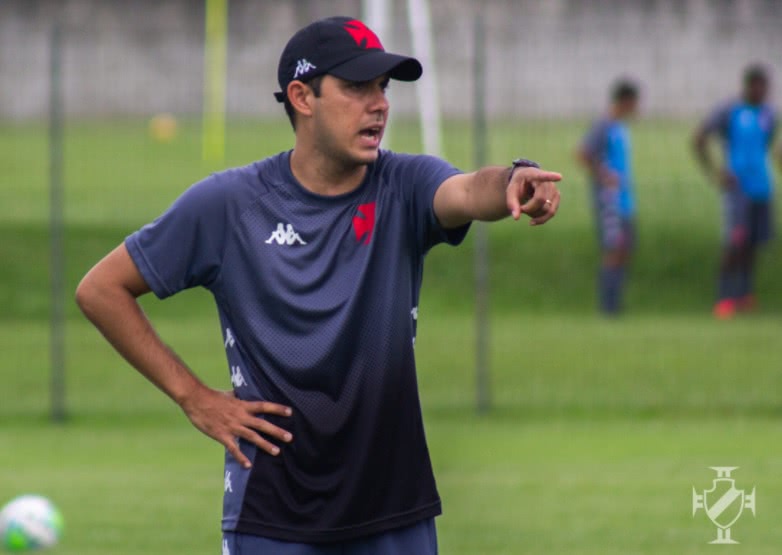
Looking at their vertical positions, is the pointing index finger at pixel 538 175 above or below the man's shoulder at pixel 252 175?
below

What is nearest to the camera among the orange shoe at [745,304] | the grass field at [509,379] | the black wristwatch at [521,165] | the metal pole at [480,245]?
the black wristwatch at [521,165]

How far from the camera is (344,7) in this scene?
1188 inches

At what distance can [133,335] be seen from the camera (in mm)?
4820

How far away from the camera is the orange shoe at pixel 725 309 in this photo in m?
15.7

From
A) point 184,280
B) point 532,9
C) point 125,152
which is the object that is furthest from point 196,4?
point 184,280

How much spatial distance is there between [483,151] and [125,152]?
14.8 feet

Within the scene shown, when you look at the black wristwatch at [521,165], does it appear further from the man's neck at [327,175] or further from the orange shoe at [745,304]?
the orange shoe at [745,304]

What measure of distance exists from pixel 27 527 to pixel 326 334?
168 inches

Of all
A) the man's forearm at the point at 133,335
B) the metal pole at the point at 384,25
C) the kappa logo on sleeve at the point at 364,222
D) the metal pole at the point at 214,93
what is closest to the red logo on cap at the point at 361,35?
the kappa logo on sleeve at the point at 364,222

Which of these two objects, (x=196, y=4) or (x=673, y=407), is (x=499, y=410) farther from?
(x=196, y=4)

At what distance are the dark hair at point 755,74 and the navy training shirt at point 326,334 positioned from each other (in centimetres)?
1081

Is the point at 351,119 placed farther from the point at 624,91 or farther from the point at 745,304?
the point at 745,304

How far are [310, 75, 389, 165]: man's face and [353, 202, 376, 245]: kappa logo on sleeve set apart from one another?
13cm

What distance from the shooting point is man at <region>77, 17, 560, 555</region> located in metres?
4.58
